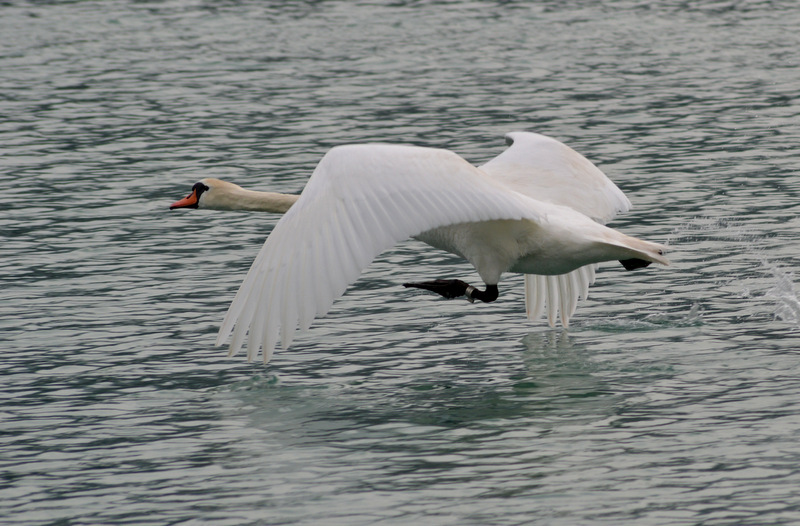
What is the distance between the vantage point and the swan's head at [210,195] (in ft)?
41.5

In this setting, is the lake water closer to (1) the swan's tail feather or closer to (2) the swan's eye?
(1) the swan's tail feather

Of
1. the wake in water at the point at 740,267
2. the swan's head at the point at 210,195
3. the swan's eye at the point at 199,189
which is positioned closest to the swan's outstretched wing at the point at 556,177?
the wake in water at the point at 740,267

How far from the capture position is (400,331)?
12469 millimetres

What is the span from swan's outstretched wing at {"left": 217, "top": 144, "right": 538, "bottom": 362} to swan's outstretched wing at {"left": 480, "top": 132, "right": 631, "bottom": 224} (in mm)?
1467

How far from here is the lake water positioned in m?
8.78

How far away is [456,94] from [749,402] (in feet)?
50.4

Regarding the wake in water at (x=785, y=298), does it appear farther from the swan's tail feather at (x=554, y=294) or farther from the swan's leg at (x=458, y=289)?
the swan's leg at (x=458, y=289)

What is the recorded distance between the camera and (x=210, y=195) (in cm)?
1275

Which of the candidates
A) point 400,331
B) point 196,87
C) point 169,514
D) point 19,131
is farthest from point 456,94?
point 169,514

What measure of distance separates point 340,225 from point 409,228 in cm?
44

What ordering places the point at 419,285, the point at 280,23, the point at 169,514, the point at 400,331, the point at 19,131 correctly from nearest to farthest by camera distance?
1. the point at 169,514
2. the point at 419,285
3. the point at 400,331
4. the point at 19,131
5. the point at 280,23

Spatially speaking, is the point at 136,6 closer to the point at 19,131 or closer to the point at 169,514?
the point at 19,131

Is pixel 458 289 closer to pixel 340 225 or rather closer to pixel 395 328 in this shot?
pixel 395 328

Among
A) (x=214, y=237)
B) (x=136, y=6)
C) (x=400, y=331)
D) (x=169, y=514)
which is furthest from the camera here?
(x=136, y=6)
